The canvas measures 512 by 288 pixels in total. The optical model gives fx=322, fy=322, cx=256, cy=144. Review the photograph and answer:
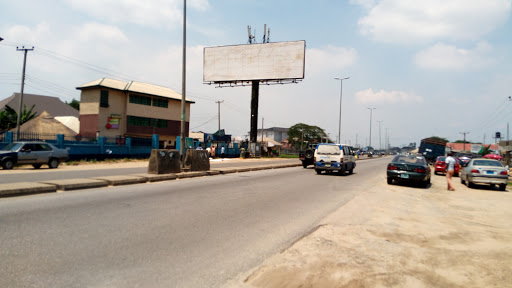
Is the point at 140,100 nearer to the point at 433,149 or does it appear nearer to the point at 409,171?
the point at 409,171

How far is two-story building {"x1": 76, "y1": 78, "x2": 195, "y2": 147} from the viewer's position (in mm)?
41219

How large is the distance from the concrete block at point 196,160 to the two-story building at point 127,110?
2833 cm

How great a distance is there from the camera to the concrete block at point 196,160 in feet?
55.1

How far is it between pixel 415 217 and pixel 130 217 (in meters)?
6.58

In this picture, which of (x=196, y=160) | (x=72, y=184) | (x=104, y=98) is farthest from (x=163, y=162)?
(x=104, y=98)

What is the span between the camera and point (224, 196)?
382 inches

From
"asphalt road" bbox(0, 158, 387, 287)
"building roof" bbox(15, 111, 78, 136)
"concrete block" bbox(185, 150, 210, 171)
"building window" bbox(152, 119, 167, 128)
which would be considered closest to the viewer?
"asphalt road" bbox(0, 158, 387, 287)

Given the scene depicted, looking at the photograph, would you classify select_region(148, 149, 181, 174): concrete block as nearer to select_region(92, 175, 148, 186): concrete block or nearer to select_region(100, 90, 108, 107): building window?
select_region(92, 175, 148, 186): concrete block

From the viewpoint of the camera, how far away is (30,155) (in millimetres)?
18281

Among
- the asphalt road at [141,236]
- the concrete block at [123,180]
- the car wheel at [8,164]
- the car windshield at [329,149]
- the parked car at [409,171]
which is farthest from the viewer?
the car windshield at [329,149]

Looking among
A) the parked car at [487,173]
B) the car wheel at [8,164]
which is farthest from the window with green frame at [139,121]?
the parked car at [487,173]

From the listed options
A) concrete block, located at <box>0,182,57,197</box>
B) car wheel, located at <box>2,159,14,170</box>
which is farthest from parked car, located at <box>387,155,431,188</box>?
car wheel, located at <box>2,159,14,170</box>

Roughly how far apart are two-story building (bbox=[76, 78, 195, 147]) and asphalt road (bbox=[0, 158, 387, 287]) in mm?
35447

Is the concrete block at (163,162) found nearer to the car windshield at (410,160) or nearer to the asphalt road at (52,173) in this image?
the asphalt road at (52,173)
